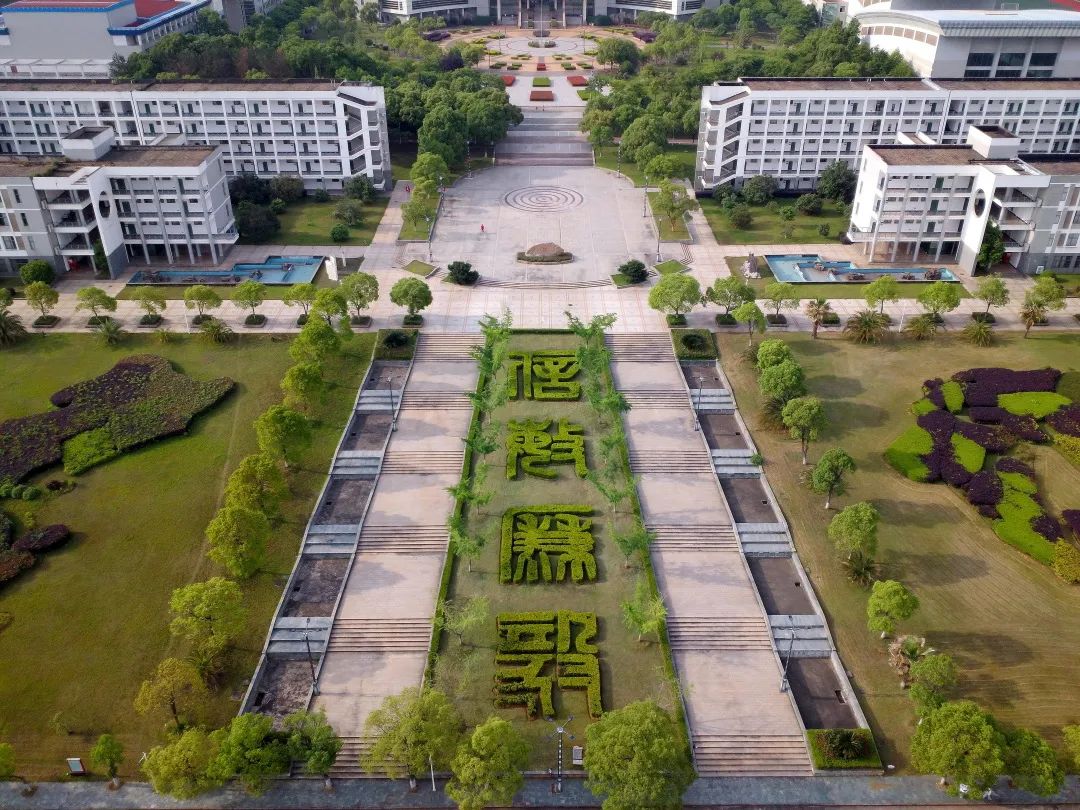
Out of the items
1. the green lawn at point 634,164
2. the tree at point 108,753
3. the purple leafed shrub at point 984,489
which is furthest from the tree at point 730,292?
the tree at point 108,753

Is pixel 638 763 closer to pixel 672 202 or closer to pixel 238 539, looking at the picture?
pixel 238 539

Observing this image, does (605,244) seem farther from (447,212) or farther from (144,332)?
(144,332)

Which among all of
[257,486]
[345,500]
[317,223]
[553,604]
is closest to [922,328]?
[553,604]

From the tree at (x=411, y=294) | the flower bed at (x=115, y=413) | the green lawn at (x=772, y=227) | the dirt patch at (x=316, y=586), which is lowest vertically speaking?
the dirt patch at (x=316, y=586)

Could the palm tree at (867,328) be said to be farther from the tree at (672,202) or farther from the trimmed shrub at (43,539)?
the trimmed shrub at (43,539)

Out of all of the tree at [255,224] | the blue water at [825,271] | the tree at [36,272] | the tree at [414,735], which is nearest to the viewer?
the tree at [414,735]

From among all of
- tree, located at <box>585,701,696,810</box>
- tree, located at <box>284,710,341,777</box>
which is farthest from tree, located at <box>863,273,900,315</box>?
tree, located at <box>284,710,341,777</box>

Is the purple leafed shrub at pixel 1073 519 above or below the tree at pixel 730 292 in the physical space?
below

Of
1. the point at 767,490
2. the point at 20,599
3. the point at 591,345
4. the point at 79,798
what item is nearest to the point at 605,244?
the point at 591,345
